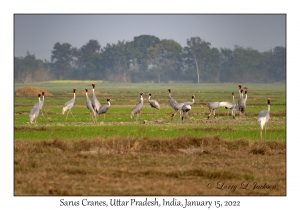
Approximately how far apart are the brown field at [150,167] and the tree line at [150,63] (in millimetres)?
70658

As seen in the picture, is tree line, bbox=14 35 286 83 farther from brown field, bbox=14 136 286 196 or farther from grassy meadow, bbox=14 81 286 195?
brown field, bbox=14 136 286 196

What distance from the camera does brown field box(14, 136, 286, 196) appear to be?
350 inches

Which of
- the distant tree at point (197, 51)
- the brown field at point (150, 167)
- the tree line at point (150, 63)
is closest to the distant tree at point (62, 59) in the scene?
the tree line at point (150, 63)

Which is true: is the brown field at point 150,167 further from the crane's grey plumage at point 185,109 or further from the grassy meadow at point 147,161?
the crane's grey plumage at point 185,109

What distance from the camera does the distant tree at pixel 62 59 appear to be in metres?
88.3

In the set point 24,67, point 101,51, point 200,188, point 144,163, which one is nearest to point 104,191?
point 200,188

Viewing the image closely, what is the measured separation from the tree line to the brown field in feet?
232

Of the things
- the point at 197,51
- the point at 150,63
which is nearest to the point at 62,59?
the point at 150,63

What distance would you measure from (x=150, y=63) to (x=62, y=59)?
45.0 feet

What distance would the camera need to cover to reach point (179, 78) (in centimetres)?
9231

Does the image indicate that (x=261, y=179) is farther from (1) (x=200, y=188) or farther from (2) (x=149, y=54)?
(2) (x=149, y=54)

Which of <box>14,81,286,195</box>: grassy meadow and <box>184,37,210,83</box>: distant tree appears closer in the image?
<box>14,81,286,195</box>: grassy meadow

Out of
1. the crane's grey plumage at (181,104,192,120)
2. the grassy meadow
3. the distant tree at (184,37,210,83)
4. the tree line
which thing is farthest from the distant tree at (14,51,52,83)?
the grassy meadow
